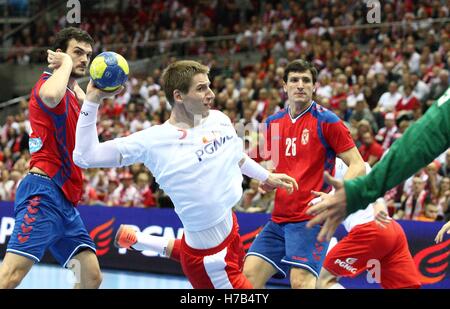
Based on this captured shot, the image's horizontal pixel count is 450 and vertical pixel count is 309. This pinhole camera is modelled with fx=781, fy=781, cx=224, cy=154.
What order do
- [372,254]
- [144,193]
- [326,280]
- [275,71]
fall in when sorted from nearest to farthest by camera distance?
[372,254] < [326,280] < [144,193] < [275,71]

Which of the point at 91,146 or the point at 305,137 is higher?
the point at 91,146

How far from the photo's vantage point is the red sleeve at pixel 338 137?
6328 mm

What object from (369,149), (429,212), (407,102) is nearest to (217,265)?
(429,212)

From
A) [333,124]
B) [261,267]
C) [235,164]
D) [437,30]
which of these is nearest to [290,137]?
[333,124]

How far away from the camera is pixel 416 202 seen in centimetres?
1095

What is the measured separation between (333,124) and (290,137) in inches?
16.5

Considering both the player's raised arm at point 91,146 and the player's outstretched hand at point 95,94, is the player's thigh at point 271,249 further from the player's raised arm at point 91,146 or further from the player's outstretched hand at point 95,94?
the player's outstretched hand at point 95,94

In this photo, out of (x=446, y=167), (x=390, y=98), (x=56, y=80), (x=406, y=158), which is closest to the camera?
(x=406, y=158)

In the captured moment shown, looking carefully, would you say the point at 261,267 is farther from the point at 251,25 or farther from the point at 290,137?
the point at 251,25

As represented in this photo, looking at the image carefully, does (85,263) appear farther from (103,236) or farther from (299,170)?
(103,236)

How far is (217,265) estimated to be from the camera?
15.5ft

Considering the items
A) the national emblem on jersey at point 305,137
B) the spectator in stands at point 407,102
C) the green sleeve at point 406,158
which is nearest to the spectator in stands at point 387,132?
the spectator in stands at point 407,102

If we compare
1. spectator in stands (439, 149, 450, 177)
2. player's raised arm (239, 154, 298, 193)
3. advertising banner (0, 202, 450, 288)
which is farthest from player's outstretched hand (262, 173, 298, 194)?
spectator in stands (439, 149, 450, 177)

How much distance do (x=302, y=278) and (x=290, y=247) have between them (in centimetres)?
27
